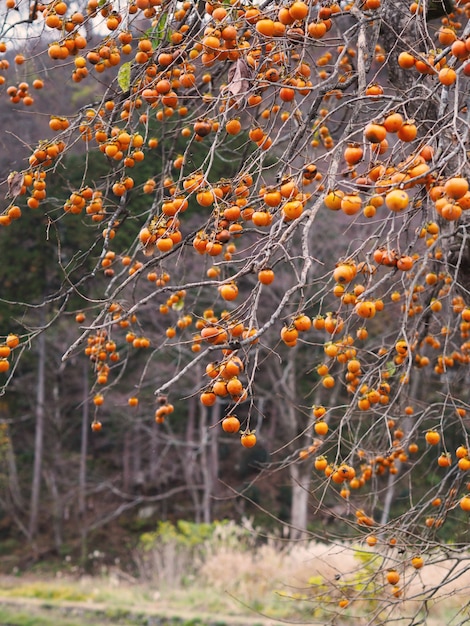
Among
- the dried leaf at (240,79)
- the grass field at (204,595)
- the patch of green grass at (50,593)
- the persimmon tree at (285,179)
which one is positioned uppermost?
the dried leaf at (240,79)

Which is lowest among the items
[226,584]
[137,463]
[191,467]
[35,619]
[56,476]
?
[137,463]

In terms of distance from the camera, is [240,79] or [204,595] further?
[204,595]

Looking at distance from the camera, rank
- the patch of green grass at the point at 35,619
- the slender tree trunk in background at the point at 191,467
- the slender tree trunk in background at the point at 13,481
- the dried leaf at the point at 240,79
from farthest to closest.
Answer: the slender tree trunk in background at the point at 13,481, the slender tree trunk in background at the point at 191,467, the patch of green grass at the point at 35,619, the dried leaf at the point at 240,79

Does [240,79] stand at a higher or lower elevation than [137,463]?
higher

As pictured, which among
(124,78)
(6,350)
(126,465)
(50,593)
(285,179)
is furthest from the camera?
(126,465)

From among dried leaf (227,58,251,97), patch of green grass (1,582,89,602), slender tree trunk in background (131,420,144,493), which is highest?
dried leaf (227,58,251,97)

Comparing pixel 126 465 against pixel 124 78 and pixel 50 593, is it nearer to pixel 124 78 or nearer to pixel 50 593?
pixel 50 593

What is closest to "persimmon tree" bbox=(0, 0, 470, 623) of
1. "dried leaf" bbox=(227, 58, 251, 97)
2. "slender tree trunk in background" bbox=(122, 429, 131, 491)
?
"dried leaf" bbox=(227, 58, 251, 97)

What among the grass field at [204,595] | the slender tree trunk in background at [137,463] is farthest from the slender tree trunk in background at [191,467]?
the grass field at [204,595]

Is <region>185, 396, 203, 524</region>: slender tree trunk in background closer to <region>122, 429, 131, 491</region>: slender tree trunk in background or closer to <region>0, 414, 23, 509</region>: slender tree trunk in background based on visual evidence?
<region>122, 429, 131, 491</region>: slender tree trunk in background

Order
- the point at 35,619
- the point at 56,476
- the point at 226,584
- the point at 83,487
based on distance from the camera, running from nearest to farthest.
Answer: the point at 35,619 < the point at 226,584 < the point at 83,487 < the point at 56,476

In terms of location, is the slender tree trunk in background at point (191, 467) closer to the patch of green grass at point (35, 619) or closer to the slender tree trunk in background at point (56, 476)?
the slender tree trunk in background at point (56, 476)

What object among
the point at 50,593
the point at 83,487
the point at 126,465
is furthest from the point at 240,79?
the point at 126,465

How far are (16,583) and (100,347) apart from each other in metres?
9.05
